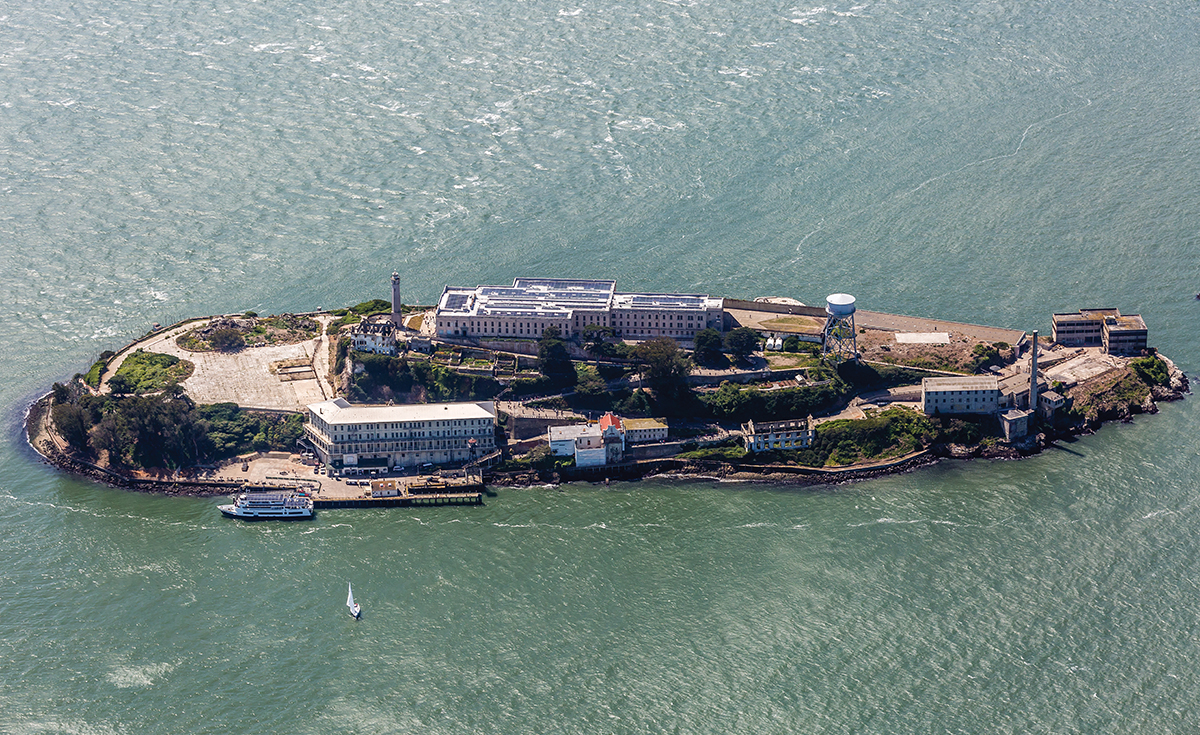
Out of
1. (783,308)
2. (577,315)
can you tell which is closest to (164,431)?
(577,315)

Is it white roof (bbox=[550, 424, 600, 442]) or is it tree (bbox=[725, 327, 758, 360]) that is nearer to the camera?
white roof (bbox=[550, 424, 600, 442])

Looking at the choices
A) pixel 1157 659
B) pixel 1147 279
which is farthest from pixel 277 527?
pixel 1147 279

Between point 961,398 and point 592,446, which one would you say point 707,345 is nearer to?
point 592,446

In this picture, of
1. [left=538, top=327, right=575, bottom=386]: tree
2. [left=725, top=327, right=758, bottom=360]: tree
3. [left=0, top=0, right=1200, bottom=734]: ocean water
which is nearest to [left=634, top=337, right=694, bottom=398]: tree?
[left=725, top=327, right=758, bottom=360]: tree

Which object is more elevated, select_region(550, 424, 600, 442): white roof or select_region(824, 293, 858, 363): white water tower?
select_region(824, 293, 858, 363): white water tower

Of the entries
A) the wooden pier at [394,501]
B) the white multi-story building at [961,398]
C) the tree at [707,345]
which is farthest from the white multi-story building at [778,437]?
the wooden pier at [394,501]

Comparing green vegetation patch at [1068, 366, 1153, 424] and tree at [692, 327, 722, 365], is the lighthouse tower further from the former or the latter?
green vegetation patch at [1068, 366, 1153, 424]
